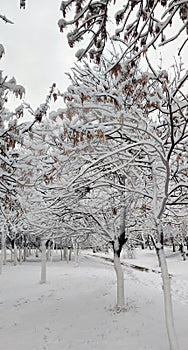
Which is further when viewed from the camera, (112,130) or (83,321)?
(83,321)

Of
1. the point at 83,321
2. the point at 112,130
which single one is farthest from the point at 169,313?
the point at 83,321

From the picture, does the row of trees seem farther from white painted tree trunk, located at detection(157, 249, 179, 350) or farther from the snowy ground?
the snowy ground

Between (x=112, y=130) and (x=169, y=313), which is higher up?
(x=112, y=130)

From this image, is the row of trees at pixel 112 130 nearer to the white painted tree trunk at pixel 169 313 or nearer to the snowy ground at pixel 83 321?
the white painted tree trunk at pixel 169 313

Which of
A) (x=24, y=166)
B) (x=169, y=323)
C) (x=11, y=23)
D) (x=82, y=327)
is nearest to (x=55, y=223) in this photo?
(x=82, y=327)

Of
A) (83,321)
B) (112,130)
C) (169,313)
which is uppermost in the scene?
(112,130)

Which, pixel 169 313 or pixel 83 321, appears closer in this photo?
pixel 169 313

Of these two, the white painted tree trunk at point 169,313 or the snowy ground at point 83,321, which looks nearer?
the white painted tree trunk at point 169,313

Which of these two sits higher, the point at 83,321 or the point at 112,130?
the point at 112,130

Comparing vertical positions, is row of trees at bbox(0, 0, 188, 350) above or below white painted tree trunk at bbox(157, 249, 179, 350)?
above

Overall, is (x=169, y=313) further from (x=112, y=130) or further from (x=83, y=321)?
(x=83, y=321)

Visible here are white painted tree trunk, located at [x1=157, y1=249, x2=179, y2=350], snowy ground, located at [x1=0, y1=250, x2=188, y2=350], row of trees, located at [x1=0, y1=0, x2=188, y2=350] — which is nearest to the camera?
row of trees, located at [x1=0, y1=0, x2=188, y2=350]

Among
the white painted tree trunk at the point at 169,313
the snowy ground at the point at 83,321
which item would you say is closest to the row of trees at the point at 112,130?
the white painted tree trunk at the point at 169,313

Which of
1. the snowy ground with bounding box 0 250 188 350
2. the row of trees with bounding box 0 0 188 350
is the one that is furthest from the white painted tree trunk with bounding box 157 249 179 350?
the snowy ground with bounding box 0 250 188 350
